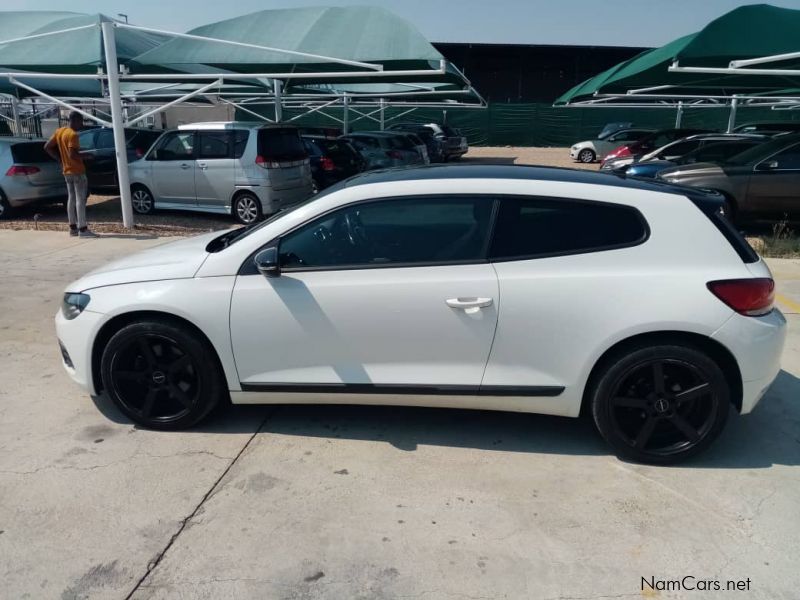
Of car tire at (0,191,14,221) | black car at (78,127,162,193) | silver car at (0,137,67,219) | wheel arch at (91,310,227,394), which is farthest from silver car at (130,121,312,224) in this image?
wheel arch at (91,310,227,394)

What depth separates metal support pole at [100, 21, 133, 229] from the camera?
9798 mm

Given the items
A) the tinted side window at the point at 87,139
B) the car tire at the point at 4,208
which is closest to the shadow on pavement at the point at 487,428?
the car tire at the point at 4,208

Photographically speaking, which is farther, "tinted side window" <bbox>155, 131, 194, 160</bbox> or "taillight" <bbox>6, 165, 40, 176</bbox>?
"tinted side window" <bbox>155, 131, 194, 160</bbox>

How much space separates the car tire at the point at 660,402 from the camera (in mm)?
3252

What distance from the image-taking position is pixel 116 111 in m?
10.2

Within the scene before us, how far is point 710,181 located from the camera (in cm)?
1037

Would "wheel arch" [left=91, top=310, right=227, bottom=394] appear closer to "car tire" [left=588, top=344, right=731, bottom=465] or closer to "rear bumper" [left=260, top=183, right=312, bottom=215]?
"car tire" [left=588, top=344, right=731, bottom=465]

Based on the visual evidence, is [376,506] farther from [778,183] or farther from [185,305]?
[778,183]

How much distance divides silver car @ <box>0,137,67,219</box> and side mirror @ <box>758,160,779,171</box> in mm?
12441

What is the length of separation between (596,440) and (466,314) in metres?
1.18

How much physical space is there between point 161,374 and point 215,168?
8.03m

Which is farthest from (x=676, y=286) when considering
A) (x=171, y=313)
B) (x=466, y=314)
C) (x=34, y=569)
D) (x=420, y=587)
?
(x=34, y=569)

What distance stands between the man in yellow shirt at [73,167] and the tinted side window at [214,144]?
1.99 metres

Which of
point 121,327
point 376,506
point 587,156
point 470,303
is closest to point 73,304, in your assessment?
point 121,327
